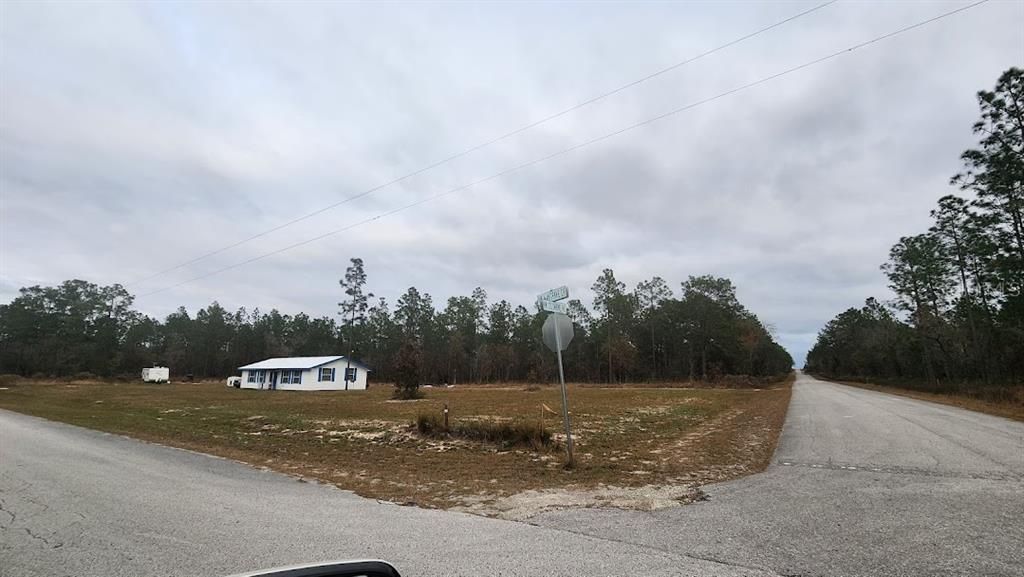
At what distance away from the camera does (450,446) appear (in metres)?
12.3

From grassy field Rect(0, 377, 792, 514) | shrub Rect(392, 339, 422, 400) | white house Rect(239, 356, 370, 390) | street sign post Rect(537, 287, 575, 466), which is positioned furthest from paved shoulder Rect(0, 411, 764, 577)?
white house Rect(239, 356, 370, 390)

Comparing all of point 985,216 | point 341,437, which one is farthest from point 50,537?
point 985,216

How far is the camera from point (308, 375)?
54.8 meters

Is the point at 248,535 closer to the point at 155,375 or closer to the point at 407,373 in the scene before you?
the point at 407,373

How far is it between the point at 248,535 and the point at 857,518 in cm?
689

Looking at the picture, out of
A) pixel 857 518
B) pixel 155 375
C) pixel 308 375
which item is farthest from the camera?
pixel 155 375

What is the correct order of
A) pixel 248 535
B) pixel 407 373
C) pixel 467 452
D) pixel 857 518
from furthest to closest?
1. pixel 407 373
2. pixel 467 452
3. pixel 857 518
4. pixel 248 535

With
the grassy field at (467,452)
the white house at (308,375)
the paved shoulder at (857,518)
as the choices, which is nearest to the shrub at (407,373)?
the grassy field at (467,452)

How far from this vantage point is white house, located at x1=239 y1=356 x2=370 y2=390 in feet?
179

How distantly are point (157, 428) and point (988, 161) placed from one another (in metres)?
44.3

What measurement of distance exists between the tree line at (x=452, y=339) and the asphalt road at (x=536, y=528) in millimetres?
62083

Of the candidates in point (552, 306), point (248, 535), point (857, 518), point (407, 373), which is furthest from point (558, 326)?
point (407, 373)

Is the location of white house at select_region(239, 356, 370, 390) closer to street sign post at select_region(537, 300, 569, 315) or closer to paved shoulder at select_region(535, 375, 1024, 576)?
street sign post at select_region(537, 300, 569, 315)

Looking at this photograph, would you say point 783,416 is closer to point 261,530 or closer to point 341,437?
point 341,437
